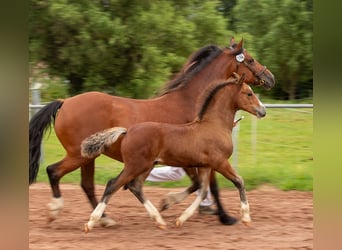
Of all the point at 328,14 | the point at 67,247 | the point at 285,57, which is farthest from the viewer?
the point at 285,57

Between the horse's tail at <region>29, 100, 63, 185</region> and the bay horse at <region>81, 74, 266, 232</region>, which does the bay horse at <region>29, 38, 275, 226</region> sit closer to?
the horse's tail at <region>29, 100, 63, 185</region>

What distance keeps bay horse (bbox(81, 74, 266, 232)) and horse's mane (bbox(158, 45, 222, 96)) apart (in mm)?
457

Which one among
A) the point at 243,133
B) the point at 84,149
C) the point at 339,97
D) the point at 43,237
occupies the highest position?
the point at 339,97

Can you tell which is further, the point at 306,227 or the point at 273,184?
the point at 273,184

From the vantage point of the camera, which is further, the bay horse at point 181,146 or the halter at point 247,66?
the halter at point 247,66

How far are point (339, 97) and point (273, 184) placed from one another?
21.1 feet

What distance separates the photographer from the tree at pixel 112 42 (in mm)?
9930

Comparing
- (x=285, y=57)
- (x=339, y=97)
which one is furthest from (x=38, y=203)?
(x=285, y=57)

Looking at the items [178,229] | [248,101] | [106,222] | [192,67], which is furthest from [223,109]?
[106,222]

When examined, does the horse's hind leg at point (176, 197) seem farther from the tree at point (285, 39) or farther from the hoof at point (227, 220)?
the tree at point (285, 39)

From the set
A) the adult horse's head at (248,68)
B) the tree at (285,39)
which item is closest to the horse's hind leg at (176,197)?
the adult horse's head at (248,68)

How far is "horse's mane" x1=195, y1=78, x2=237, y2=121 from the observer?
518 centimetres

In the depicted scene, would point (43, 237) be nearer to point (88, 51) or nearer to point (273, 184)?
point (273, 184)

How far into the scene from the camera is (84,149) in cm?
480
